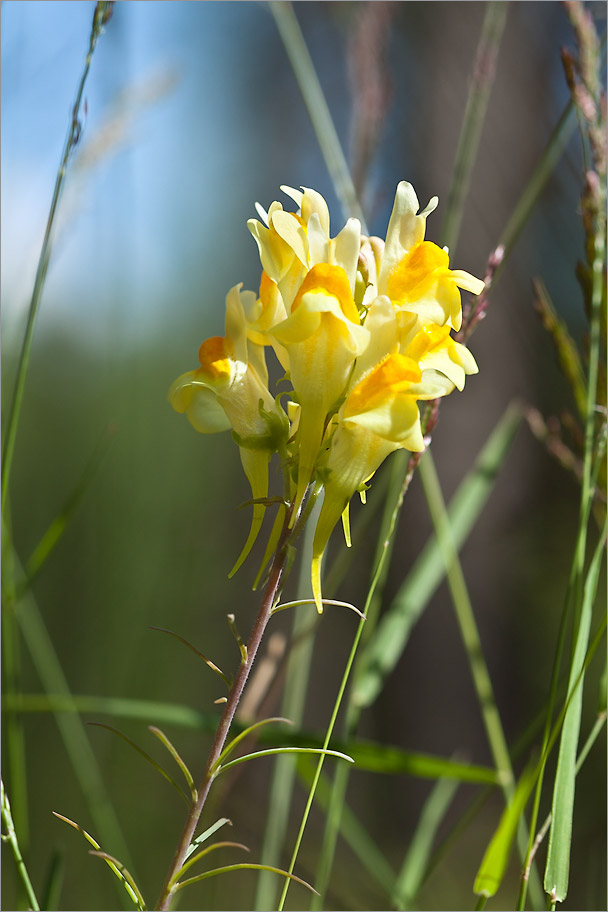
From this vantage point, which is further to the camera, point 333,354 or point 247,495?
point 247,495

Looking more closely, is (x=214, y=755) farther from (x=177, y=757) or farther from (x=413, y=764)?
(x=413, y=764)

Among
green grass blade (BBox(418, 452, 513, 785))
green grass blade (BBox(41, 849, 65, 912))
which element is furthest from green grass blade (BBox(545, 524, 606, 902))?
green grass blade (BBox(41, 849, 65, 912))

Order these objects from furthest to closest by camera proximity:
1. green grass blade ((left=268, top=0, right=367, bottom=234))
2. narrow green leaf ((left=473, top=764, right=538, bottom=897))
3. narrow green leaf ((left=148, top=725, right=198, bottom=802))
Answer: green grass blade ((left=268, top=0, right=367, bottom=234)) < narrow green leaf ((left=473, top=764, right=538, bottom=897)) < narrow green leaf ((left=148, top=725, right=198, bottom=802))

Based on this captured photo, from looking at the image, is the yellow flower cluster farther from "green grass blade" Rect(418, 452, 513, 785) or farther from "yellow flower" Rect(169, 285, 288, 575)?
"green grass blade" Rect(418, 452, 513, 785)

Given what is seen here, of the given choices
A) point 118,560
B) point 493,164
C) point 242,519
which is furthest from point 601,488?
point 242,519

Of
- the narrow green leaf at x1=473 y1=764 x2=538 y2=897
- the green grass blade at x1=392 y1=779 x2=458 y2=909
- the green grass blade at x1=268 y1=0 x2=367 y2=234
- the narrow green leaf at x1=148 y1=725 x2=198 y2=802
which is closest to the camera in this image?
the narrow green leaf at x1=148 y1=725 x2=198 y2=802

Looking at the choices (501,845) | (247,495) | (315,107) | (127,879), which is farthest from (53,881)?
(247,495)

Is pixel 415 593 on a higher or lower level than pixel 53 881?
higher

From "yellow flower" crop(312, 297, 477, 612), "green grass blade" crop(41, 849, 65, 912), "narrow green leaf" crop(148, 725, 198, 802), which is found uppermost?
"yellow flower" crop(312, 297, 477, 612)

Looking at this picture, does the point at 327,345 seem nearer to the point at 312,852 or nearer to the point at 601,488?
the point at 601,488
